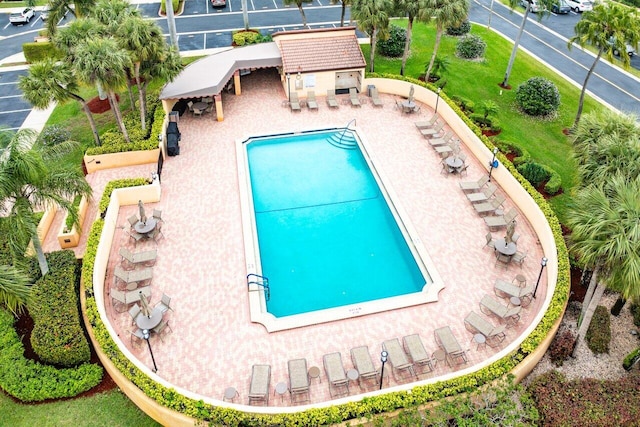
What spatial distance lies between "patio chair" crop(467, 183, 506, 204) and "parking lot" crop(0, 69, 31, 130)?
83.7ft

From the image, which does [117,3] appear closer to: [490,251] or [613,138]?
[490,251]

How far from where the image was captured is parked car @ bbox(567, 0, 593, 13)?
46.6 m

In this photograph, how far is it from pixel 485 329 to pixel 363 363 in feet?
14.6

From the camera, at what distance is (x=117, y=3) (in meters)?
24.4

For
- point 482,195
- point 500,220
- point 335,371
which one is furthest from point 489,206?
point 335,371

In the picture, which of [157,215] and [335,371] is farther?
[157,215]

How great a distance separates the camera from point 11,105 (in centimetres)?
3128

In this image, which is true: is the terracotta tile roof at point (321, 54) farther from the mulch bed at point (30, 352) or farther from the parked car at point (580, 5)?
the parked car at point (580, 5)

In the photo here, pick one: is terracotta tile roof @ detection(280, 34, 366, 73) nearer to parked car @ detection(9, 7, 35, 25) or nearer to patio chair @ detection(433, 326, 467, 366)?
patio chair @ detection(433, 326, 467, 366)

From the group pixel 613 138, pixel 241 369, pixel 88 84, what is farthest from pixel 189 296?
pixel 613 138

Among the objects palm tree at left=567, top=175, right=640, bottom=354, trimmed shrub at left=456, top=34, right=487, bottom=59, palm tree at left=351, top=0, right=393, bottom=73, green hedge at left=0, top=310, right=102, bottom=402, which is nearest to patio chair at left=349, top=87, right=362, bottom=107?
palm tree at left=351, top=0, right=393, bottom=73

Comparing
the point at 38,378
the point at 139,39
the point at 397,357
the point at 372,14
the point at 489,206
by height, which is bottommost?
the point at 38,378

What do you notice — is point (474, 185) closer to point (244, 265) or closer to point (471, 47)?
point (244, 265)

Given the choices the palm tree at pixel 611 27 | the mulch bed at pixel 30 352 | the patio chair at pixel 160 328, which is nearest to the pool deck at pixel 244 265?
the patio chair at pixel 160 328
